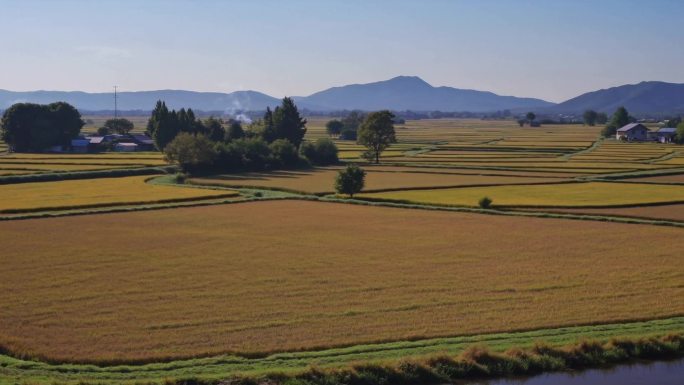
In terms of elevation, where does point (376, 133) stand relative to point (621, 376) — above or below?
above

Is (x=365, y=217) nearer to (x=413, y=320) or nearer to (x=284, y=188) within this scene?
(x=284, y=188)

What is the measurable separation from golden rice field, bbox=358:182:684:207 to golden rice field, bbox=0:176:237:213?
1366 centimetres

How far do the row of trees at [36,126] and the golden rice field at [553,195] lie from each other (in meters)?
66.7

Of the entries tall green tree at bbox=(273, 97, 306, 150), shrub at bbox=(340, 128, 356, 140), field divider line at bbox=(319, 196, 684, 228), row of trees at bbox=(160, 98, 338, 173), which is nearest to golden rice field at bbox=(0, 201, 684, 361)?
field divider line at bbox=(319, 196, 684, 228)

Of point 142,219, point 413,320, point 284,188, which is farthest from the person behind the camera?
point 284,188

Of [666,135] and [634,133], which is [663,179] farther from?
[634,133]

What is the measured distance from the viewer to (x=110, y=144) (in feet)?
401

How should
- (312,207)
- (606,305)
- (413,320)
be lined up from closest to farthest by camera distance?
1. (413,320)
2. (606,305)
3. (312,207)

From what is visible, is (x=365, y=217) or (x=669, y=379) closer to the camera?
(x=669, y=379)

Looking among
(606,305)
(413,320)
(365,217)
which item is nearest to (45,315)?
(413,320)

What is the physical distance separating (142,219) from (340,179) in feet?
55.9

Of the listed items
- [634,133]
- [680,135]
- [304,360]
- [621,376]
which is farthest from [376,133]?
[304,360]

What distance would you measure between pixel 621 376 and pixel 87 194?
46.0 m

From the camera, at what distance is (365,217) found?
50.0m
